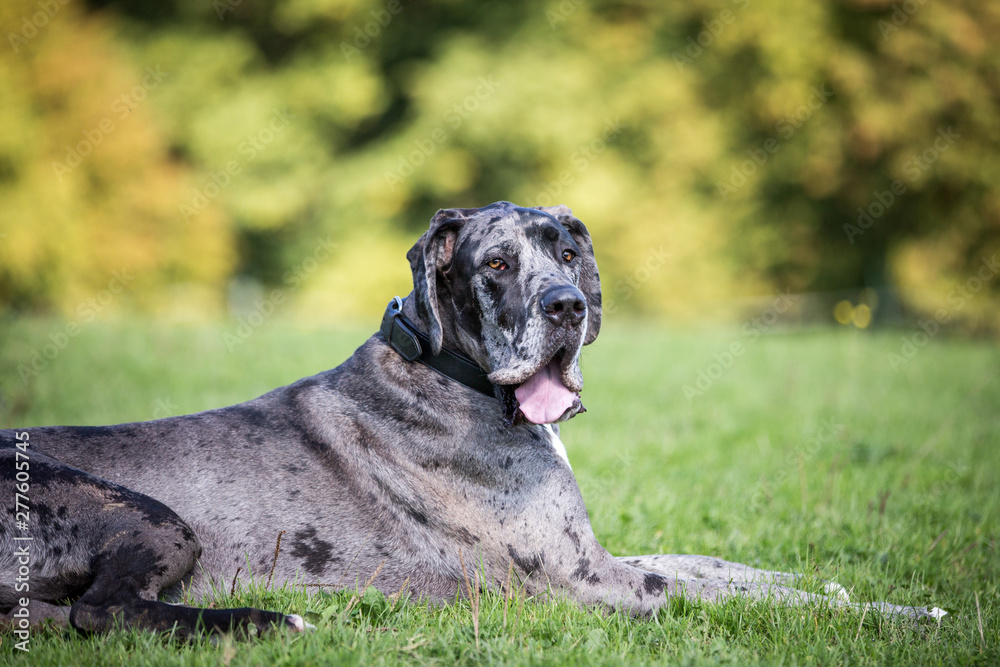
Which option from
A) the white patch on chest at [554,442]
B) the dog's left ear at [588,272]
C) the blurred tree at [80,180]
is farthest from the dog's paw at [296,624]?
the blurred tree at [80,180]

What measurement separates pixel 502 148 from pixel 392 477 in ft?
70.6

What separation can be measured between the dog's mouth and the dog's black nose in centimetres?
16

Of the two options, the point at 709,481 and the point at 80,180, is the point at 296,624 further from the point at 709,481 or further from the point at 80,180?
the point at 80,180

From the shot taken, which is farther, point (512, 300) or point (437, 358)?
point (437, 358)

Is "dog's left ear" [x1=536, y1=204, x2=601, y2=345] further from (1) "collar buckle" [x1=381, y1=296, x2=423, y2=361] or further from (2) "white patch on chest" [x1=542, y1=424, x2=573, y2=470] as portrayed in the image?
(1) "collar buckle" [x1=381, y1=296, x2=423, y2=361]

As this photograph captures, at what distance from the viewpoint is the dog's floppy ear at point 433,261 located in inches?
147

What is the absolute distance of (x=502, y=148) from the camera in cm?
2422

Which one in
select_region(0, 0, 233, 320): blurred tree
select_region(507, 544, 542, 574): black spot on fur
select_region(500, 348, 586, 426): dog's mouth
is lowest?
select_region(507, 544, 542, 574): black spot on fur

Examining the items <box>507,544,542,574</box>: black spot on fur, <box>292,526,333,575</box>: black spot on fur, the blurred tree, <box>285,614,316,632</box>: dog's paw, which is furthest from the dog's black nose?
the blurred tree

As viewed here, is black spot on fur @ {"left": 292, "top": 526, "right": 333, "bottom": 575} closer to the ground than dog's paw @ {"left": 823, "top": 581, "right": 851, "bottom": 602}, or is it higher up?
higher up

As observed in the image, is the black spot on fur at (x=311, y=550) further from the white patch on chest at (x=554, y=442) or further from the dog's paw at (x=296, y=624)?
the white patch on chest at (x=554, y=442)

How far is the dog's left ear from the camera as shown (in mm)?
4105

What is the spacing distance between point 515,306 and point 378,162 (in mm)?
21217

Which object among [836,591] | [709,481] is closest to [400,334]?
[836,591]
